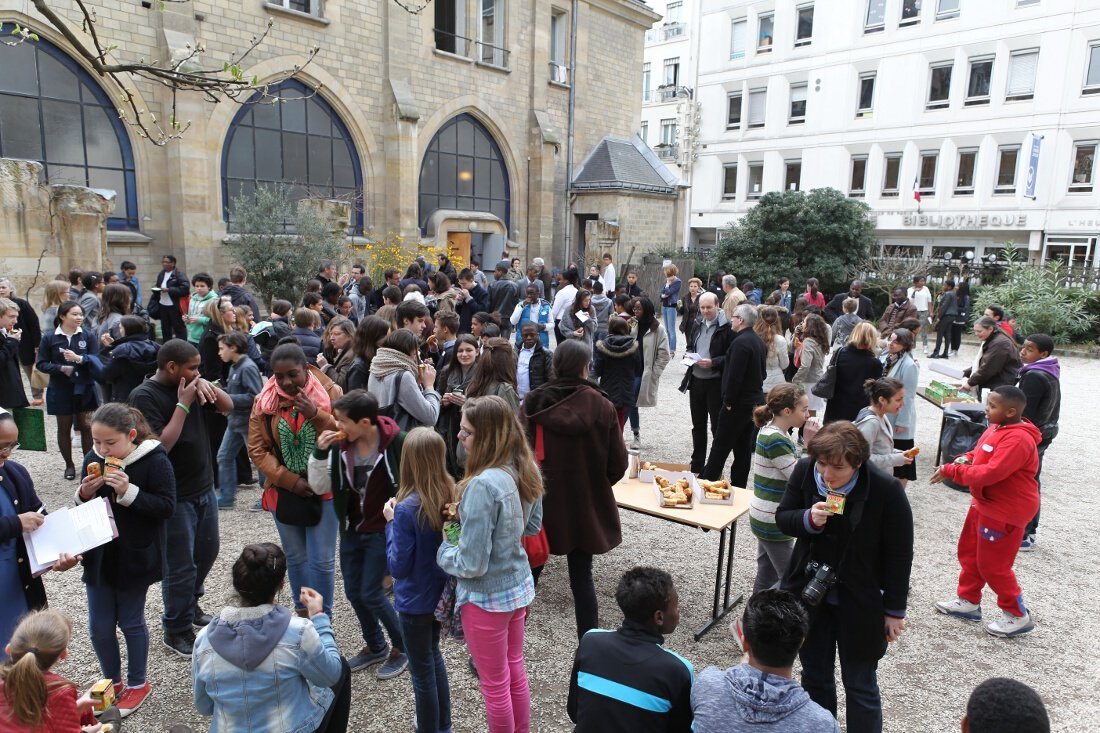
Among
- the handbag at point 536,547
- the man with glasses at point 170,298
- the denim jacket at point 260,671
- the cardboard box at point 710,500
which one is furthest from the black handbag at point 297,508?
the man with glasses at point 170,298

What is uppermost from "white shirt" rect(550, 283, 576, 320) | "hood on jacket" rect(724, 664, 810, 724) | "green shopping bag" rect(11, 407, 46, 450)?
"white shirt" rect(550, 283, 576, 320)

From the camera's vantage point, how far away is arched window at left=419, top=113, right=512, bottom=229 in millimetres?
20608

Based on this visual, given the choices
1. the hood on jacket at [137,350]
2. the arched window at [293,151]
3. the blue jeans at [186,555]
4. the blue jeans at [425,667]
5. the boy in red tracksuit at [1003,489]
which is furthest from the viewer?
the arched window at [293,151]

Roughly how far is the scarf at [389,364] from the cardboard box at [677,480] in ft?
6.31

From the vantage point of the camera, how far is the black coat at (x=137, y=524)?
3.33 meters

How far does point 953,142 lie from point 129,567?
31829 mm

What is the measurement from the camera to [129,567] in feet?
11.2

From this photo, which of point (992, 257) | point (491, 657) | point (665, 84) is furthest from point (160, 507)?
point (665, 84)

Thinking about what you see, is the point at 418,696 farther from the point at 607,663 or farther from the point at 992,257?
Answer: the point at 992,257

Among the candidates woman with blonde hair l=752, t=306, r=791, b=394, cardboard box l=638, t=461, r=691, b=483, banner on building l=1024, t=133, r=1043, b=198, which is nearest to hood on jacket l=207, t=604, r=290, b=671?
cardboard box l=638, t=461, r=691, b=483

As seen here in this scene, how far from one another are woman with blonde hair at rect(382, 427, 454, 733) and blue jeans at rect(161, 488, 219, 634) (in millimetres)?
1515

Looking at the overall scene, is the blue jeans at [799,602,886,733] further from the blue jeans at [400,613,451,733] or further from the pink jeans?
the blue jeans at [400,613,451,733]

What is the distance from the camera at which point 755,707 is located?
2.11 m

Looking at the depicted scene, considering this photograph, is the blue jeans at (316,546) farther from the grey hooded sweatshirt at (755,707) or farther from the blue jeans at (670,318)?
the blue jeans at (670,318)
